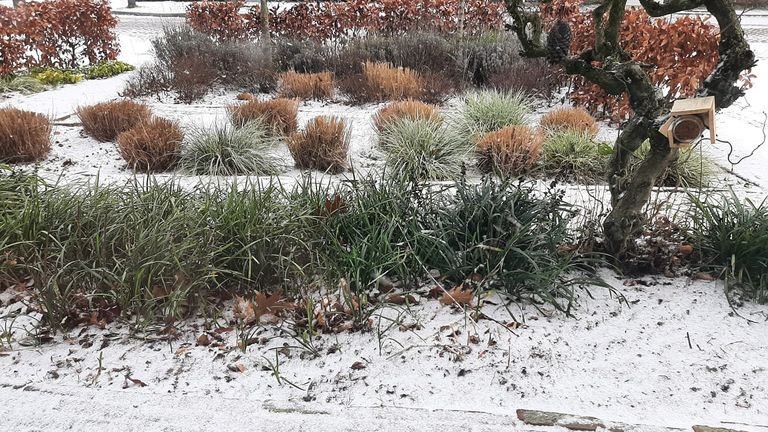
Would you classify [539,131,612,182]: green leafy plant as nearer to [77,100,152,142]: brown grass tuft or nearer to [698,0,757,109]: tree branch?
[698,0,757,109]: tree branch

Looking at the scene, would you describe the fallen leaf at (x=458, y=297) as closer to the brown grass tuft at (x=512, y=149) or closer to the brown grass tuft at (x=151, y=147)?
the brown grass tuft at (x=512, y=149)

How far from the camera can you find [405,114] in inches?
209

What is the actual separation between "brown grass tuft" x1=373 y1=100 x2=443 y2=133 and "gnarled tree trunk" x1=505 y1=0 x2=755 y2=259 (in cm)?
231

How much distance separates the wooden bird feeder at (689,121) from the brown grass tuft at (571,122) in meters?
2.67

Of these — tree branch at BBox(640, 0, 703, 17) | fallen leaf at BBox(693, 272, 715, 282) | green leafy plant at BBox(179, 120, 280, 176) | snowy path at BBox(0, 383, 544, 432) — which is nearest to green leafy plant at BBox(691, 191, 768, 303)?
fallen leaf at BBox(693, 272, 715, 282)

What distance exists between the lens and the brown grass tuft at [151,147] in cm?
464

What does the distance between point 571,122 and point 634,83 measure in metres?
2.68

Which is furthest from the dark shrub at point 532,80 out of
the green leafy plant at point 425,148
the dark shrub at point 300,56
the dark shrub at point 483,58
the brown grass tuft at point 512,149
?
the dark shrub at point 300,56

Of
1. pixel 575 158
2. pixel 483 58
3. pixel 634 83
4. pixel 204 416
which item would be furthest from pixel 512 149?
pixel 483 58

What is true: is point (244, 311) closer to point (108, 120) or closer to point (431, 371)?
point (431, 371)

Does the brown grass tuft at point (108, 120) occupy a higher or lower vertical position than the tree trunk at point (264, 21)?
lower

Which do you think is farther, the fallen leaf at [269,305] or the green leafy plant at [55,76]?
the green leafy plant at [55,76]

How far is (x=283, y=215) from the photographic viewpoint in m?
3.06

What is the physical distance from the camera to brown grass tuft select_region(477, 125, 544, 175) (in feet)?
14.5
